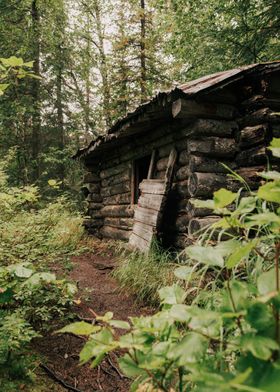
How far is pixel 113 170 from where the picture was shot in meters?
9.07

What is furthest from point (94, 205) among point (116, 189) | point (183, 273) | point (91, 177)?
point (183, 273)

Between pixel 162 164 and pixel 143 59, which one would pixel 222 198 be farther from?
pixel 143 59

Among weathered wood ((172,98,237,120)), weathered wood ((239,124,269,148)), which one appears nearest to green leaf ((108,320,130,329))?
weathered wood ((172,98,237,120))

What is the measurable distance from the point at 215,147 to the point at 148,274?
7.06 feet

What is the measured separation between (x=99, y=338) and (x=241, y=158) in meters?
4.40

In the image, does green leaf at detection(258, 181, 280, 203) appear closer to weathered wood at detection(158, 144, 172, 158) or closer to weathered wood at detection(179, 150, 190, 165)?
weathered wood at detection(179, 150, 190, 165)

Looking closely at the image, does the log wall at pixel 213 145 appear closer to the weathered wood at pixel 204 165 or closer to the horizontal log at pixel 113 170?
the weathered wood at pixel 204 165

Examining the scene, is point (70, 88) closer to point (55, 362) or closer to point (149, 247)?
point (149, 247)

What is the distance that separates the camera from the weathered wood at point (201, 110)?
15.0 ft

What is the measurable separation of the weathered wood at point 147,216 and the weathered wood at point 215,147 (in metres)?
1.32

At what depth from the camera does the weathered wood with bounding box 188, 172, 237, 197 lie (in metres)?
4.63

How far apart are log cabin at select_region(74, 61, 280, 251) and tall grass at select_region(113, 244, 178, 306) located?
1.16 ft

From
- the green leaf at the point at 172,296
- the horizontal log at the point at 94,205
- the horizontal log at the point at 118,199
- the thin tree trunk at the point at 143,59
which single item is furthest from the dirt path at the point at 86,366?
the thin tree trunk at the point at 143,59

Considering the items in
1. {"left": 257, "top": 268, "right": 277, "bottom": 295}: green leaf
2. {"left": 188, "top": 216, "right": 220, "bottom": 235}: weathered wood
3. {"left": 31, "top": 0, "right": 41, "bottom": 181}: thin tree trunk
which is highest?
{"left": 31, "top": 0, "right": 41, "bottom": 181}: thin tree trunk
